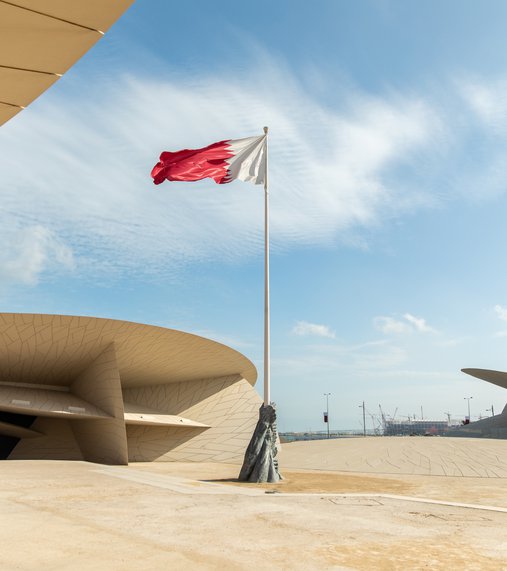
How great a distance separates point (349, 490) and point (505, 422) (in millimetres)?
50952

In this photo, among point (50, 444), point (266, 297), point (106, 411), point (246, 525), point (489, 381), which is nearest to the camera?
point (246, 525)

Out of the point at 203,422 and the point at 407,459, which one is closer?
the point at 407,459

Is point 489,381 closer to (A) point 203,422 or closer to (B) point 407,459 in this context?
(B) point 407,459

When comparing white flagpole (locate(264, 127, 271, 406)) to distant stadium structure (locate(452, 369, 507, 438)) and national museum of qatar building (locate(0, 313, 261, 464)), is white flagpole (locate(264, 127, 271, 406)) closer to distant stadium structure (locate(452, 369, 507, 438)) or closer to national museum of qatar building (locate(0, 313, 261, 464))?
national museum of qatar building (locate(0, 313, 261, 464))

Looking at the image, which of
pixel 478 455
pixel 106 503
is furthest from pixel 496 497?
pixel 478 455

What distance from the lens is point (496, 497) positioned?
39.5 ft

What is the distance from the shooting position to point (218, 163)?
16.5m

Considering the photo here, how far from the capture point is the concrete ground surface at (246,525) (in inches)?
213

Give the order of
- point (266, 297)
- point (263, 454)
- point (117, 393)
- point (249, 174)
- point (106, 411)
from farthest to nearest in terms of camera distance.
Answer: point (106, 411) < point (117, 393) < point (249, 174) < point (266, 297) < point (263, 454)

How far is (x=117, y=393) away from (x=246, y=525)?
57.6 ft

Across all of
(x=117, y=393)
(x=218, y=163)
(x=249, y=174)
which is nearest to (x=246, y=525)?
(x=218, y=163)

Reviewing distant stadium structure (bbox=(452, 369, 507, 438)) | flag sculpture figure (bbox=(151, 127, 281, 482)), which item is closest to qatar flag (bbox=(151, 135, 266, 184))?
flag sculpture figure (bbox=(151, 127, 281, 482))

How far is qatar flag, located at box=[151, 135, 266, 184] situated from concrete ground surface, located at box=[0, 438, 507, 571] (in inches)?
373

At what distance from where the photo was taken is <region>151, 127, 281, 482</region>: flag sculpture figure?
15.3 metres
